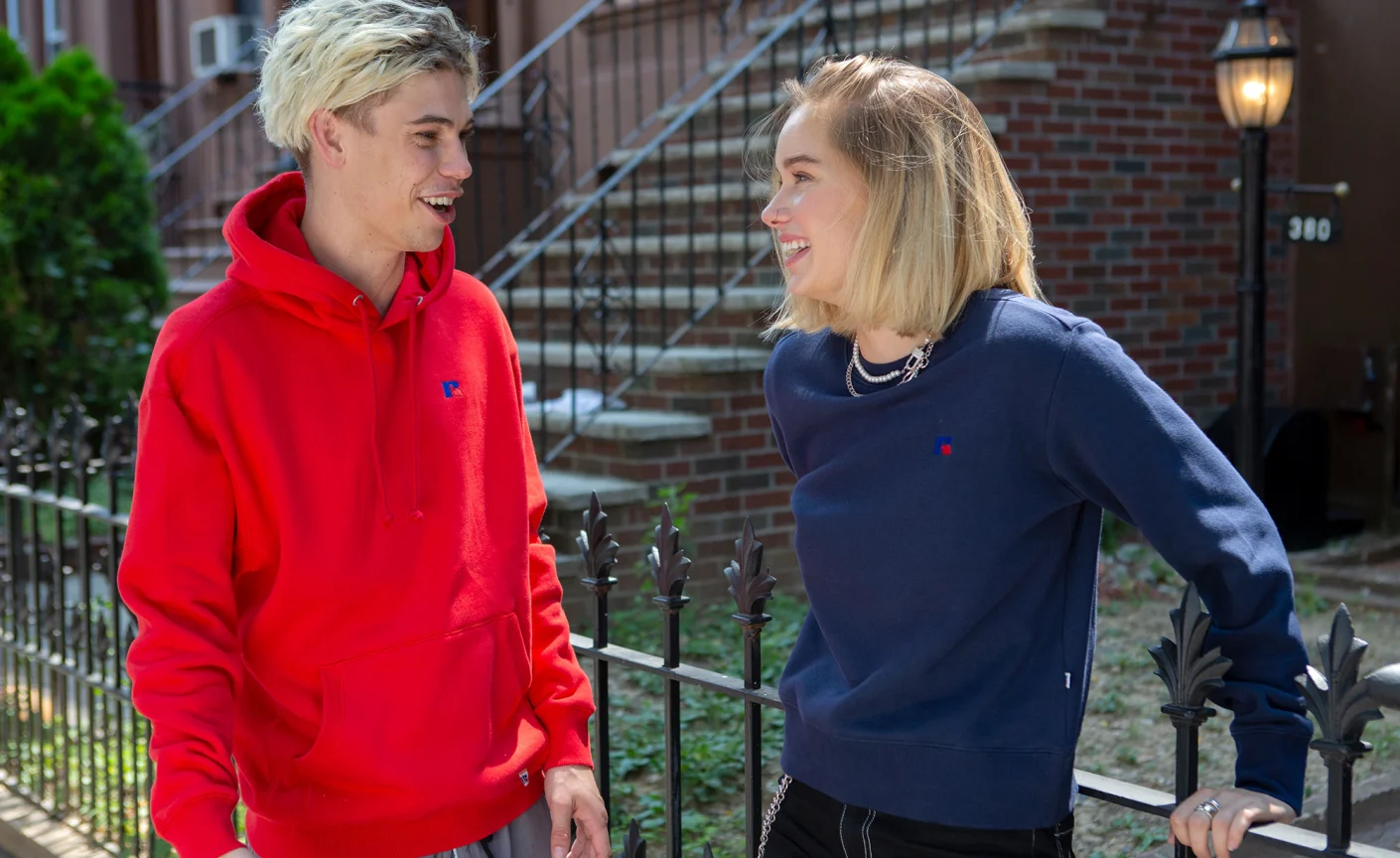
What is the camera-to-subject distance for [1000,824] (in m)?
1.51

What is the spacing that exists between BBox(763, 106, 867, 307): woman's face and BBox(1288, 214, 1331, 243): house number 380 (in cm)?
508

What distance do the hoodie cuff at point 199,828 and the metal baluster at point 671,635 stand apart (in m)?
0.72

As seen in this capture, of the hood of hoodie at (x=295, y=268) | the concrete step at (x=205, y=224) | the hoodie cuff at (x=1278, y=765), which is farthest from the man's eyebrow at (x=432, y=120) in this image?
the concrete step at (x=205, y=224)

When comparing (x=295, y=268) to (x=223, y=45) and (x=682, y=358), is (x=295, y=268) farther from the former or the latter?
(x=223, y=45)

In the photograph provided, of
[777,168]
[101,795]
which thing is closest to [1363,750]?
[777,168]

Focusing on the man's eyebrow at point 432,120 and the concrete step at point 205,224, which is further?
the concrete step at point 205,224

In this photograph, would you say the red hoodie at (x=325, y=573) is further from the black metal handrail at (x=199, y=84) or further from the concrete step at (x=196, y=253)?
the black metal handrail at (x=199, y=84)

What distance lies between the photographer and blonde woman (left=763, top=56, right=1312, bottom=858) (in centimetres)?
143

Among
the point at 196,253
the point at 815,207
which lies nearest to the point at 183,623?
the point at 815,207

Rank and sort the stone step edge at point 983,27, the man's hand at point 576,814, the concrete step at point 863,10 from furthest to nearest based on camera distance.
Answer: the concrete step at point 863,10 → the stone step edge at point 983,27 → the man's hand at point 576,814

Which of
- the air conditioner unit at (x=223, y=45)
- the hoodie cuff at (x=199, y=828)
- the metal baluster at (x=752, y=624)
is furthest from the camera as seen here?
the air conditioner unit at (x=223, y=45)

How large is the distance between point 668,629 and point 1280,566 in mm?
1015

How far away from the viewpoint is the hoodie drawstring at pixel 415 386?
180 centimetres

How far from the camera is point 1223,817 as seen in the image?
141cm
